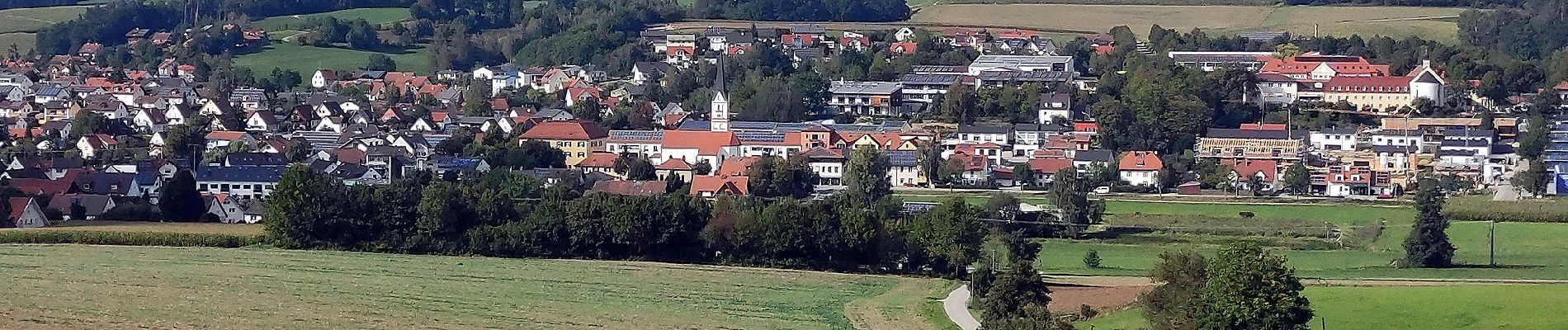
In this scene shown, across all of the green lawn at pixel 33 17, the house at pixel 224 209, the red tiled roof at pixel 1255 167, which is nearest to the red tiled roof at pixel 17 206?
the house at pixel 224 209

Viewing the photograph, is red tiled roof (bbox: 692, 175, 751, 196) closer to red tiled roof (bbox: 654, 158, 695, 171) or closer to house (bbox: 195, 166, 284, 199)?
red tiled roof (bbox: 654, 158, 695, 171)

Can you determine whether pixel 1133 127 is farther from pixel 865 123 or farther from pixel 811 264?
pixel 811 264

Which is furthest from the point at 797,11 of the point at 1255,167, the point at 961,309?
the point at 961,309

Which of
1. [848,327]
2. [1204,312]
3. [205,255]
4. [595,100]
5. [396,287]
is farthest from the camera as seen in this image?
[595,100]

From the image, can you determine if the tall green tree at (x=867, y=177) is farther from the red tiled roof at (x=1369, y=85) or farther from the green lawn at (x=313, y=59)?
the green lawn at (x=313, y=59)

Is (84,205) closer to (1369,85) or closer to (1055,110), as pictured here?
(1055,110)

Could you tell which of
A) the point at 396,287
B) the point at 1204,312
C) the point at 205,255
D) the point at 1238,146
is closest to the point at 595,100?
the point at 1238,146

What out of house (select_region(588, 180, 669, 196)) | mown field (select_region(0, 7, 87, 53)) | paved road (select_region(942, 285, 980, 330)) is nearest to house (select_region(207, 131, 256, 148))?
house (select_region(588, 180, 669, 196))
